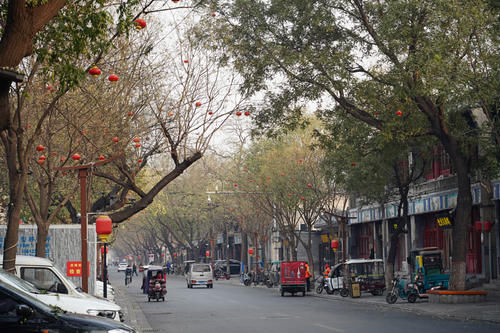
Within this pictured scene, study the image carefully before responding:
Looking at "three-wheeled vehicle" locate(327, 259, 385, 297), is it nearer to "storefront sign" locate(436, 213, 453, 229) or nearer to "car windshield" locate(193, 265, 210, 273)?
"storefront sign" locate(436, 213, 453, 229)

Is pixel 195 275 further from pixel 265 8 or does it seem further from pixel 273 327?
pixel 273 327

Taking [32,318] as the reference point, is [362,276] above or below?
below

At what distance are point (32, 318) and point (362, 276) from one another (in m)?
29.4

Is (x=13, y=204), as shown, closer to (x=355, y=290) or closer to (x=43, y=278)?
(x=43, y=278)

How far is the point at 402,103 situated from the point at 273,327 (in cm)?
951

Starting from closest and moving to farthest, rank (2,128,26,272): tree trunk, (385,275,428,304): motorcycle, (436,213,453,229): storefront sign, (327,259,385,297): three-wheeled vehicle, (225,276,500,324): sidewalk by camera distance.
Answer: (2,128,26,272): tree trunk, (225,276,500,324): sidewalk, (385,275,428,304): motorcycle, (436,213,453,229): storefront sign, (327,259,385,297): three-wheeled vehicle

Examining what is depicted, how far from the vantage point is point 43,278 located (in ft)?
49.7

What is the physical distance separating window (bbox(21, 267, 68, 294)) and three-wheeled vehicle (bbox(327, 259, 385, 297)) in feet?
72.4

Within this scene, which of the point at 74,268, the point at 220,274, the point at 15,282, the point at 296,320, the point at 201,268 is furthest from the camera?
the point at 220,274

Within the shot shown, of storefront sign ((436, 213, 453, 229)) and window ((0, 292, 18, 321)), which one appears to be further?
storefront sign ((436, 213, 453, 229))

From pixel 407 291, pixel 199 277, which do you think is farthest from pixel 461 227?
pixel 199 277

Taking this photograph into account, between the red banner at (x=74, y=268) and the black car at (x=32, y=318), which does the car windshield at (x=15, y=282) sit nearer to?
the black car at (x=32, y=318)

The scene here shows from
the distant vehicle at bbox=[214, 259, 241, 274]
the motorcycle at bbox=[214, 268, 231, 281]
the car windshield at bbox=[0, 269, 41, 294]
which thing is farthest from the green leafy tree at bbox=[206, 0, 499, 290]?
the distant vehicle at bbox=[214, 259, 241, 274]

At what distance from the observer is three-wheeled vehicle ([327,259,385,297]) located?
35906 mm
